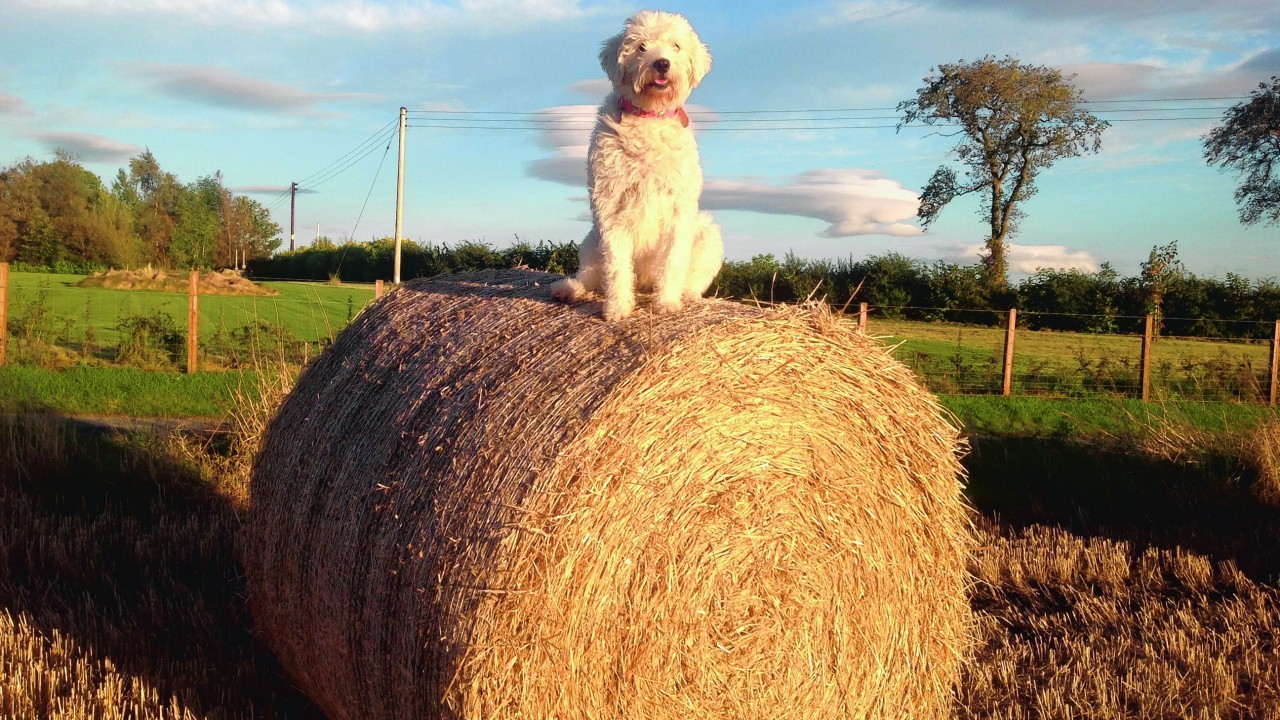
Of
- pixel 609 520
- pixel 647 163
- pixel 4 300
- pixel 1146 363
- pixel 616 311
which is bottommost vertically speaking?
pixel 609 520

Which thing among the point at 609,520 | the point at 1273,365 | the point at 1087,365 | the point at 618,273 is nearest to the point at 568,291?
the point at 618,273

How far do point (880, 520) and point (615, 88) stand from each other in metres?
2.19

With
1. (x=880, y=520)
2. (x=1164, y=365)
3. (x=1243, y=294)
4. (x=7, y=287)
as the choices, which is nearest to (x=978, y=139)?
(x=1243, y=294)

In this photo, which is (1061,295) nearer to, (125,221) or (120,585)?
(120,585)

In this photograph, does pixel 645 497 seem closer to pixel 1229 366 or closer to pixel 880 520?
pixel 880 520

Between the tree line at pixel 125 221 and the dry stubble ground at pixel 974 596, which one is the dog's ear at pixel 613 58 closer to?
the dry stubble ground at pixel 974 596

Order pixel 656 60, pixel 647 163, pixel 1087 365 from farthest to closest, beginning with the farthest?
pixel 1087 365 → pixel 647 163 → pixel 656 60

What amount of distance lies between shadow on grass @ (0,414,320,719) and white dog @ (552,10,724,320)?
2.70 m

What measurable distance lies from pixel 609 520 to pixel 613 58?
1.94 meters

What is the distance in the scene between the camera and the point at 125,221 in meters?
45.2

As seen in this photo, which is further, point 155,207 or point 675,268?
point 155,207

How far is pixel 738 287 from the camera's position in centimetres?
1961

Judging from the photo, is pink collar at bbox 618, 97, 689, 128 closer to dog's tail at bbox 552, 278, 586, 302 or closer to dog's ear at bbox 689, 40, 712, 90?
dog's ear at bbox 689, 40, 712, 90

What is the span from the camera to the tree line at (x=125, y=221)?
4244cm
